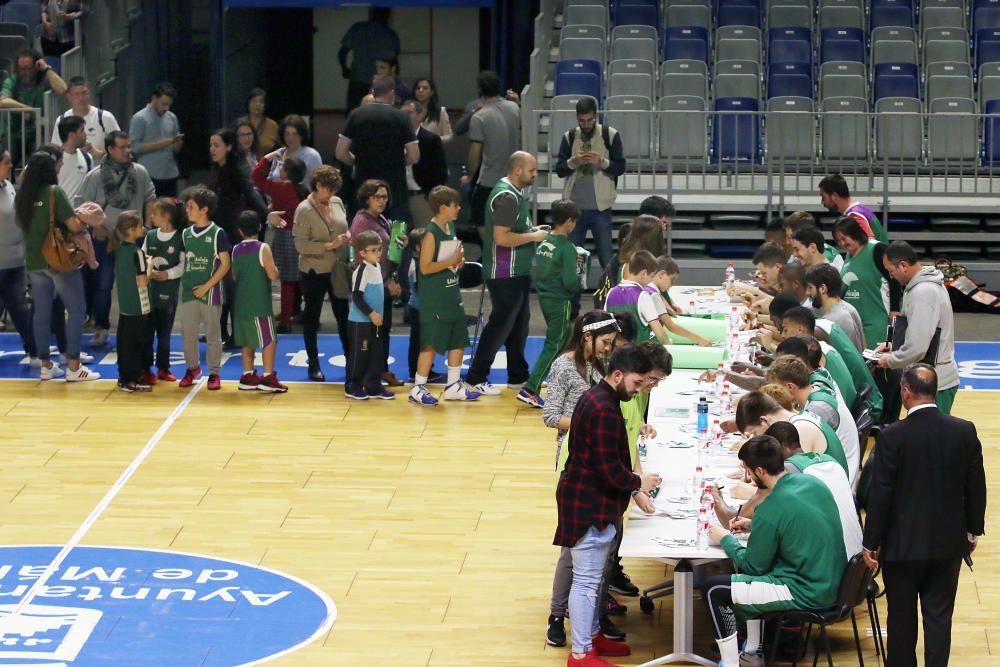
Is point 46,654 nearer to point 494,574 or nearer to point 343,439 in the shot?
point 494,574

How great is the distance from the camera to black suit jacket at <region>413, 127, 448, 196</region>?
47.7ft

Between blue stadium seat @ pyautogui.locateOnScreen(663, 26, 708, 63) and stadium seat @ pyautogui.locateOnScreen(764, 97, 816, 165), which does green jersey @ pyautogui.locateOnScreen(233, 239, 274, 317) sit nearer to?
stadium seat @ pyautogui.locateOnScreen(764, 97, 816, 165)

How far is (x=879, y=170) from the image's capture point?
1655 cm

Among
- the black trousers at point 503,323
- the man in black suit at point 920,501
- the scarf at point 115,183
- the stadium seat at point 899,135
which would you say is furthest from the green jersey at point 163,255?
the stadium seat at point 899,135

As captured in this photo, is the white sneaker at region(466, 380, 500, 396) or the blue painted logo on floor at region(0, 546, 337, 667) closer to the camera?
the blue painted logo on floor at region(0, 546, 337, 667)

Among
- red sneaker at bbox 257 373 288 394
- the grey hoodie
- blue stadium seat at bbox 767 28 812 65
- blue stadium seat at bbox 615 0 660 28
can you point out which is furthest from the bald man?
blue stadium seat at bbox 615 0 660 28

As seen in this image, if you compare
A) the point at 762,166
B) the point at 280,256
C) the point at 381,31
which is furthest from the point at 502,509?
the point at 381,31

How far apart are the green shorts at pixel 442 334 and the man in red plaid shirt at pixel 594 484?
4.77m

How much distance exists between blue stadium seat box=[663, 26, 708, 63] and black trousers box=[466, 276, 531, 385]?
6.11 metres

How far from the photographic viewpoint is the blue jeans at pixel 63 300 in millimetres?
12641

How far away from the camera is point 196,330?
41.0ft

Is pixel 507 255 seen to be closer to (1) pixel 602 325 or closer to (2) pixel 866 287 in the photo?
(2) pixel 866 287

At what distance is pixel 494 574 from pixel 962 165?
9024 millimetres

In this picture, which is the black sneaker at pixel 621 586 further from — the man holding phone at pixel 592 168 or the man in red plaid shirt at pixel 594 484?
the man holding phone at pixel 592 168
